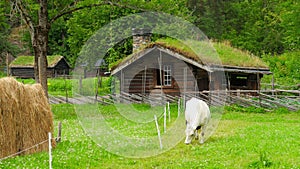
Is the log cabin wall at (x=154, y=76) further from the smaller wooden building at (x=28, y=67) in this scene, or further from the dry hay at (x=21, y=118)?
→ the smaller wooden building at (x=28, y=67)

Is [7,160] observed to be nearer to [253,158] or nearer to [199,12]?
[253,158]

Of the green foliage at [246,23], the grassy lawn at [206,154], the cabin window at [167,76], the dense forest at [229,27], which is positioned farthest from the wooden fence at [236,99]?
the green foliage at [246,23]

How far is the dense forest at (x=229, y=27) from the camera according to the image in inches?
1688

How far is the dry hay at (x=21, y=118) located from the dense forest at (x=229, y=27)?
28.0m

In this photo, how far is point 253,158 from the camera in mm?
11367

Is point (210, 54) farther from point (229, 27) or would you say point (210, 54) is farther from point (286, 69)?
point (229, 27)

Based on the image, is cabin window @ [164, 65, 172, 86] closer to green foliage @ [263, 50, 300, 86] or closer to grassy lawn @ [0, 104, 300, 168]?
green foliage @ [263, 50, 300, 86]

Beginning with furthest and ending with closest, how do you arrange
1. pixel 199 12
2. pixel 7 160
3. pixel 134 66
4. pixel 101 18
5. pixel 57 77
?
1. pixel 199 12
2. pixel 57 77
3. pixel 101 18
4. pixel 134 66
5. pixel 7 160

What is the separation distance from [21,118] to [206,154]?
5.41 m

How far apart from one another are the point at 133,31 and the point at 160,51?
5607 mm

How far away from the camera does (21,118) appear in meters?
12.1

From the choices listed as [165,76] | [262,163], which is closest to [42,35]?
[165,76]

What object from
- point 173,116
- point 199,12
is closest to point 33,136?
point 173,116

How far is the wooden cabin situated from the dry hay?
15.0 m
